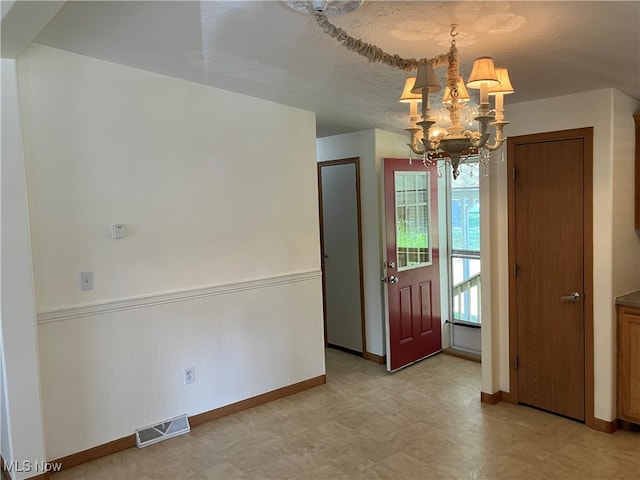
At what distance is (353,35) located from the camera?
2.34 m

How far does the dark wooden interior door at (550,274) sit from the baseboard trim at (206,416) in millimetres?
1713

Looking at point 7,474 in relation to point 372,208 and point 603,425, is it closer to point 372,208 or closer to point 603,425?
point 372,208

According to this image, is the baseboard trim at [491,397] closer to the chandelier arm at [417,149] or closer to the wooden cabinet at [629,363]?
the wooden cabinet at [629,363]

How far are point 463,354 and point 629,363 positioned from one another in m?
1.84

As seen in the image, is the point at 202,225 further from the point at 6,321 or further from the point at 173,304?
the point at 6,321

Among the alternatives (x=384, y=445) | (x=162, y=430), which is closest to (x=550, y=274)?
(x=384, y=445)

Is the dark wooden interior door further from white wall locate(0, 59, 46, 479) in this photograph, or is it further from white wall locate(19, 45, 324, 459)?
white wall locate(0, 59, 46, 479)

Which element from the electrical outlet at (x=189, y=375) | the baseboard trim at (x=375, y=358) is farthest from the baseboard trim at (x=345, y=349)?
the electrical outlet at (x=189, y=375)

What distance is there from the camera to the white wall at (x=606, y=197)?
10.3 feet

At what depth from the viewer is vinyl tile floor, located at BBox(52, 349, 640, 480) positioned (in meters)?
2.83

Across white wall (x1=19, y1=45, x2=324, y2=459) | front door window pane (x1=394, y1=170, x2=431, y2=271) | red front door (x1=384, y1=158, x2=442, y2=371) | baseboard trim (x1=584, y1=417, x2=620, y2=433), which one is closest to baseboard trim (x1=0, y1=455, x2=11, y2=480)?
white wall (x1=19, y1=45, x2=324, y2=459)

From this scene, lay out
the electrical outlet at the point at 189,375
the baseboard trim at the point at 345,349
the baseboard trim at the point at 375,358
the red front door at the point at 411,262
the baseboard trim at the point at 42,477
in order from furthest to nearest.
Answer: the baseboard trim at the point at 345,349, the baseboard trim at the point at 375,358, the red front door at the point at 411,262, the electrical outlet at the point at 189,375, the baseboard trim at the point at 42,477

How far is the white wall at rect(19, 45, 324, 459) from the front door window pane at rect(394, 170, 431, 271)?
887 mm

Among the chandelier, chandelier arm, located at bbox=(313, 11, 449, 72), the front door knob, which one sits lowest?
the front door knob
